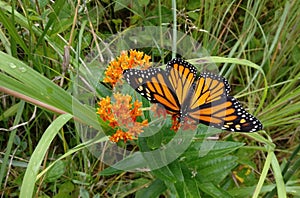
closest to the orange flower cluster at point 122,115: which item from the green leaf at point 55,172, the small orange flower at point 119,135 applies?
the small orange flower at point 119,135

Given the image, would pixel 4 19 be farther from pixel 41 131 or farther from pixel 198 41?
pixel 198 41

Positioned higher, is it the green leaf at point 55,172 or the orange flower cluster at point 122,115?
the orange flower cluster at point 122,115

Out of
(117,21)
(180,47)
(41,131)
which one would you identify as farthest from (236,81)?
(41,131)

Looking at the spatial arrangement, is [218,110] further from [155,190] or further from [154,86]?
[155,190]

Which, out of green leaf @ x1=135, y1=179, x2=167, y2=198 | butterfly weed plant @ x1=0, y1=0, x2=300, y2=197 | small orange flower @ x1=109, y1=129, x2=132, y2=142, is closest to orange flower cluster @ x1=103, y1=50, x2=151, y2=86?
butterfly weed plant @ x1=0, y1=0, x2=300, y2=197

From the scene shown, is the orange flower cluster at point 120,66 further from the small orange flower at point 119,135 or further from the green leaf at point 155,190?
the green leaf at point 155,190

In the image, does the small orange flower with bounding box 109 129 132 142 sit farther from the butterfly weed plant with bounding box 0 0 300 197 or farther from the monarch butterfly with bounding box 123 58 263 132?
the monarch butterfly with bounding box 123 58 263 132
